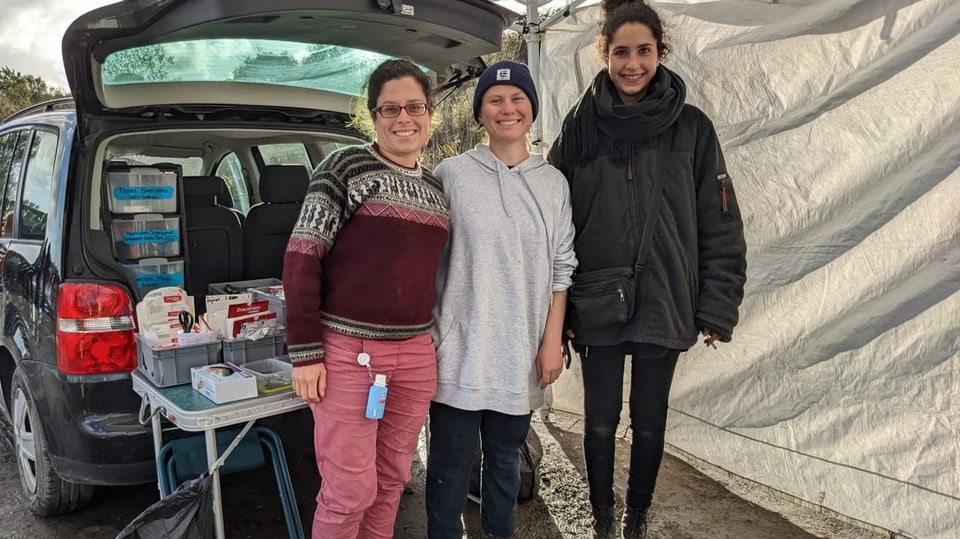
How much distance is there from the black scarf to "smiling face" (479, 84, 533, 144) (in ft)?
0.87

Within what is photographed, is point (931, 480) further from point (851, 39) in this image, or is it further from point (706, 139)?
point (851, 39)

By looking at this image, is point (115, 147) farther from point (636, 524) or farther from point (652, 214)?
point (636, 524)

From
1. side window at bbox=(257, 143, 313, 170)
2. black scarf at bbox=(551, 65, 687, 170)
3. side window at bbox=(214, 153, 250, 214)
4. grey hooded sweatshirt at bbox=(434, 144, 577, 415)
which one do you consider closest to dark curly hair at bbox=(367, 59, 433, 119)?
grey hooded sweatshirt at bbox=(434, 144, 577, 415)

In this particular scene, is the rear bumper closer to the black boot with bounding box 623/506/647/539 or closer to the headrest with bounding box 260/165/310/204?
the headrest with bounding box 260/165/310/204

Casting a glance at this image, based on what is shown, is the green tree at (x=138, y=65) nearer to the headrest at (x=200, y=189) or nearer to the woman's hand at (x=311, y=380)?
the headrest at (x=200, y=189)

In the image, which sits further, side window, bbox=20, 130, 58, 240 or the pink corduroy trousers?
side window, bbox=20, 130, 58, 240

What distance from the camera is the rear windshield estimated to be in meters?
2.36

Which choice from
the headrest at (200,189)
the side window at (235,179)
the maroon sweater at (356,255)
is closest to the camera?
the maroon sweater at (356,255)

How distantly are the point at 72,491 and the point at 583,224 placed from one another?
7.62 feet

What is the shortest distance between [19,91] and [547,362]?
2795 cm

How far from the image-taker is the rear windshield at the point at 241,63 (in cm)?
236

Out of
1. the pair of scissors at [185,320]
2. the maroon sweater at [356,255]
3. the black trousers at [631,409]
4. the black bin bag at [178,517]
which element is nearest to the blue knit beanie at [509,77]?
the maroon sweater at [356,255]

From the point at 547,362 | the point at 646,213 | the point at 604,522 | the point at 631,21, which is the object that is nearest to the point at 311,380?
the point at 547,362

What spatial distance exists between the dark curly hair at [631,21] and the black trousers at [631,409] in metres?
1.03
